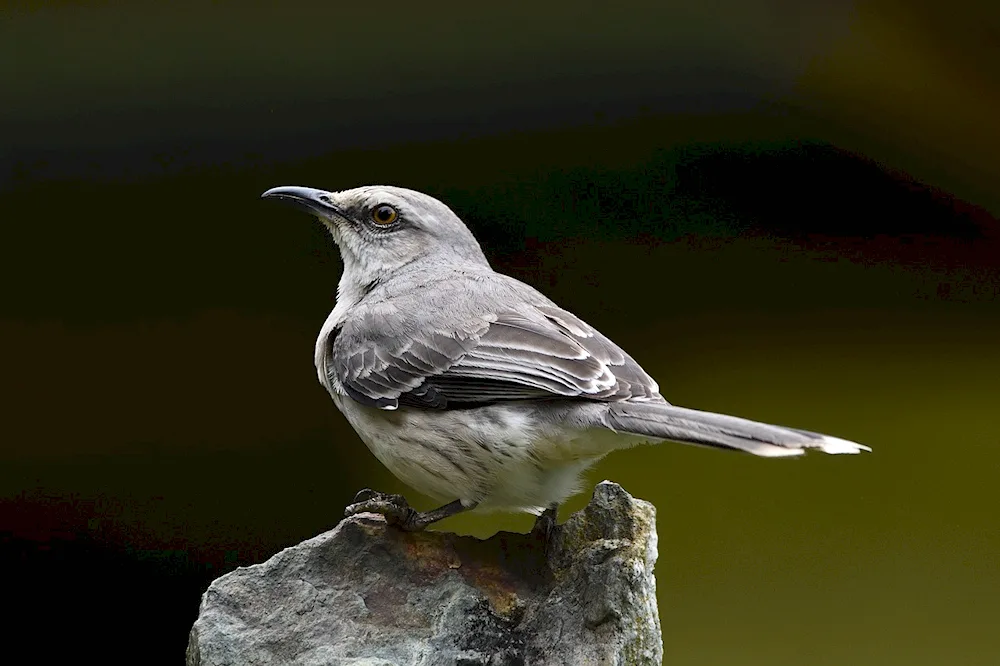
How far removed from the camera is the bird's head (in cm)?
322

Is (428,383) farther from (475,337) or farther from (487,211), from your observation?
(487,211)

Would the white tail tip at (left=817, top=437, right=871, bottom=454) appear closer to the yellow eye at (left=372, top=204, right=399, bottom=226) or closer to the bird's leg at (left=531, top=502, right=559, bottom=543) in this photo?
the bird's leg at (left=531, top=502, right=559, bottom=543)

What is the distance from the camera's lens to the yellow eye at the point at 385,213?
Result: 3.22 meters

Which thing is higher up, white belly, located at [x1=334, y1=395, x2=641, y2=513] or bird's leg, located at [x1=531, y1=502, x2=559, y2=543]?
white belly, located at [x1=334, y1=395, x2=641, y2=513]

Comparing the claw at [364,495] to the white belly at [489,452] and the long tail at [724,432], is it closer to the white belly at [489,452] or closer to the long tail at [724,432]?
the white belly at [489,452]

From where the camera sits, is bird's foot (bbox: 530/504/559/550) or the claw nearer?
bird's foot (bbox: 530/504/559/550)

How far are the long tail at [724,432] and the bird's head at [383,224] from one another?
1.05 meters

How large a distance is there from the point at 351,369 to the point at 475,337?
393mm

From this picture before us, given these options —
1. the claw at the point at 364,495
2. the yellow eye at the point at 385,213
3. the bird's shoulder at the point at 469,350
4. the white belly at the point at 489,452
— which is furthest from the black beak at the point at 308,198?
the claw at the point at 364,495

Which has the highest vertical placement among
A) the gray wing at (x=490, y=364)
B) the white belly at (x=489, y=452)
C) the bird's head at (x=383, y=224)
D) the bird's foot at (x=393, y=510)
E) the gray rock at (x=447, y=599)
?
the bird's head at (x=383, y=224)

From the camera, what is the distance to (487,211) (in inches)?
160

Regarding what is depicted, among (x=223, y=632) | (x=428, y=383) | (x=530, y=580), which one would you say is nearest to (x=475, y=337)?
(x=428, y=383)

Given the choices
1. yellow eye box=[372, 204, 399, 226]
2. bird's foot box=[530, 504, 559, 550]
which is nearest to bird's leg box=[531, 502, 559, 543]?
bird's foot box=[530, 504, 559, 550]

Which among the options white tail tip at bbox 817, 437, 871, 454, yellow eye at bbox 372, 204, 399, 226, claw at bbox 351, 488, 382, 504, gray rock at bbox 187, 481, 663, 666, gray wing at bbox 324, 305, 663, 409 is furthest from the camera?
yellow eye at bbox 372, 204, 399, 226
